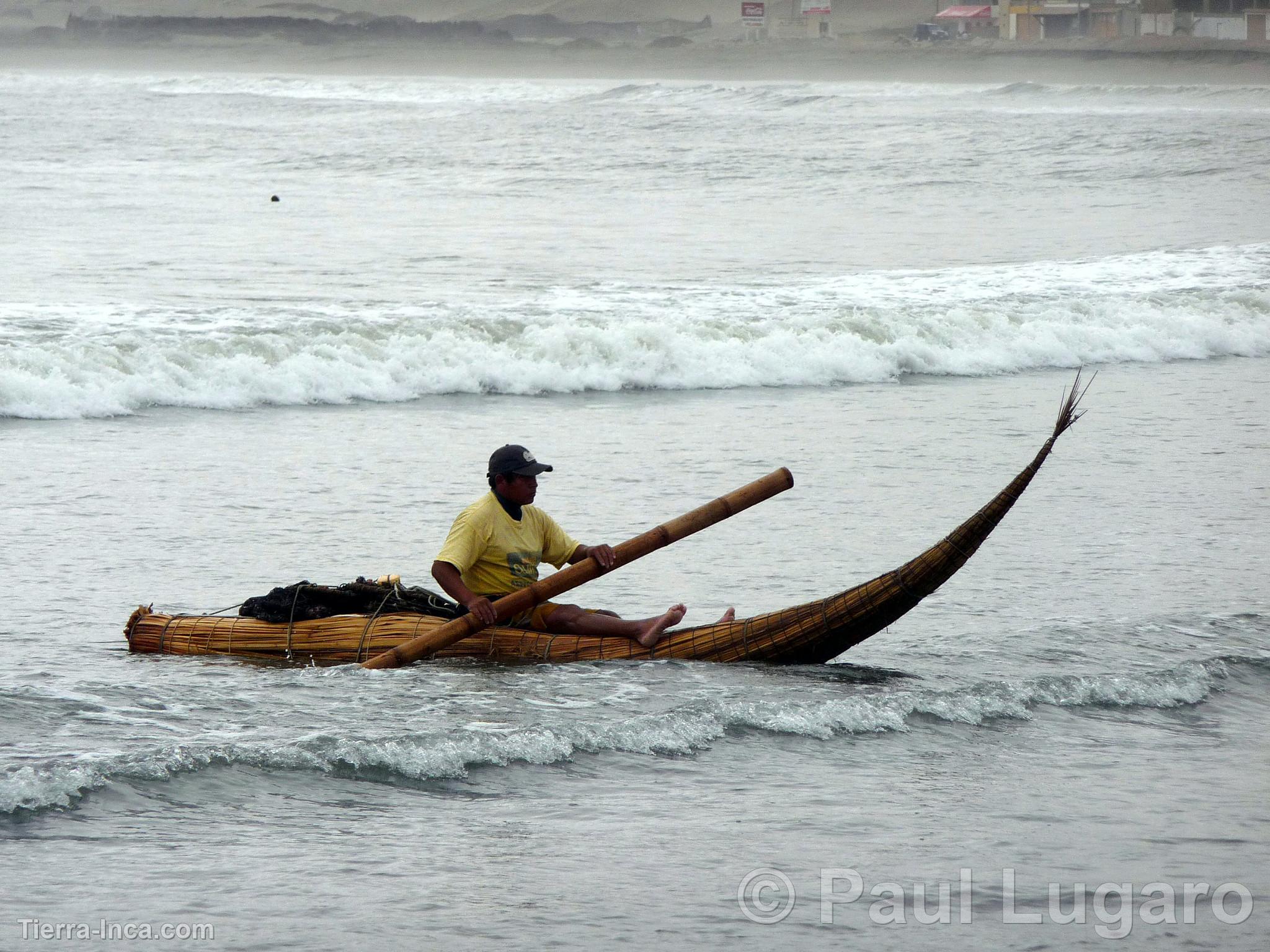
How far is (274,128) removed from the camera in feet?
183

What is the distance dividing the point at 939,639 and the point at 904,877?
3.13 metres

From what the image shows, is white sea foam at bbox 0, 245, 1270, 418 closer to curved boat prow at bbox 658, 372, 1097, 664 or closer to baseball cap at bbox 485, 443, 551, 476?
baseball cap at bbox 485, 443, 551, 476

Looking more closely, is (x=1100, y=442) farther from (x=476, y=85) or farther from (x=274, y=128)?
(x=476, y=85)

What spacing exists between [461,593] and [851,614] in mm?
1737

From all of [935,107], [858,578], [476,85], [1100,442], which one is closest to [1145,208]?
[1100,442]

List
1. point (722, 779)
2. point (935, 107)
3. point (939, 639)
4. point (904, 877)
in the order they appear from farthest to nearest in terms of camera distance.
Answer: point (935, 107), point (939, 639), point (722, 779), point (904, 877)

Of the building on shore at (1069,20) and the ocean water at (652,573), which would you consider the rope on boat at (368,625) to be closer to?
the ocean water at (652,573)

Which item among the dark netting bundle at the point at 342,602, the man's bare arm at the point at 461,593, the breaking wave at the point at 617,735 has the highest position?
the man's bare arm at the point at 461,593

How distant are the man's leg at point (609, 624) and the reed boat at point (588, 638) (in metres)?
0.04

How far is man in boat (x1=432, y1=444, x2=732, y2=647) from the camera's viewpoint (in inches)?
287

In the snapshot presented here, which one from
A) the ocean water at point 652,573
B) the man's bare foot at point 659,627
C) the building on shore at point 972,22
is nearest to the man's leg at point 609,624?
the man's bare foot at point 659,627

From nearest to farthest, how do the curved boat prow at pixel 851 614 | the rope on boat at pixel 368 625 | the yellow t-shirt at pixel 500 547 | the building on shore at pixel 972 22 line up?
the curved boat prow at pixel 851 614
the yellow t-shirt at pixel 500 547
the rope on boat at pixel 368 625
the building on shore at pixel 972 22

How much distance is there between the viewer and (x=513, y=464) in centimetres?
729

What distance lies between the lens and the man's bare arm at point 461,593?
7219 mm
